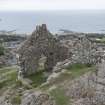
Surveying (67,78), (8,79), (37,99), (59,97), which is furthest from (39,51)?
(59,97)

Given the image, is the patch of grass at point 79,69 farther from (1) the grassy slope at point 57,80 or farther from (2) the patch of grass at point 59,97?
(2) the patch of grass at point 59,97

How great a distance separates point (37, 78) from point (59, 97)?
9.98 m

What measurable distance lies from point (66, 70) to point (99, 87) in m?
6.11

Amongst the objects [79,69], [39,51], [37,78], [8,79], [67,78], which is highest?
[39,51]

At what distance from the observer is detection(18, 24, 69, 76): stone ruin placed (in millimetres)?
41156

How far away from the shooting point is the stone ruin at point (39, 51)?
4116 centimetres

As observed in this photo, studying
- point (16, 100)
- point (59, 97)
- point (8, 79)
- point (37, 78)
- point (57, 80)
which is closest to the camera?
point (59, 97)

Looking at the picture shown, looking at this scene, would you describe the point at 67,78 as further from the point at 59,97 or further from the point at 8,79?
the point at 8,79

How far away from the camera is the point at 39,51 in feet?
137

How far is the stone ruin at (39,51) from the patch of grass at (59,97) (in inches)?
397

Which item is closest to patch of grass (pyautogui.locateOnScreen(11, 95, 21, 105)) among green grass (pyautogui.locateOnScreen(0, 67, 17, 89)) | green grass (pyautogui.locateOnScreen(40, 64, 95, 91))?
green grass (pyautogui.locateOnScreen(40, 64, 95, 91))

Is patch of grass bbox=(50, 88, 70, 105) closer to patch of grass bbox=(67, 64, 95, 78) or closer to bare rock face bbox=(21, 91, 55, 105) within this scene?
bare rock face bbox=(21, 91, 55, 105)

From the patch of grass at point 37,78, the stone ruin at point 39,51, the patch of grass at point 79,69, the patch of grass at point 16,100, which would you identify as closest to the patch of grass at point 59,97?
the patch of grass at point 79,69

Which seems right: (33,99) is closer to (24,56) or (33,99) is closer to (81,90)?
(81,90)
